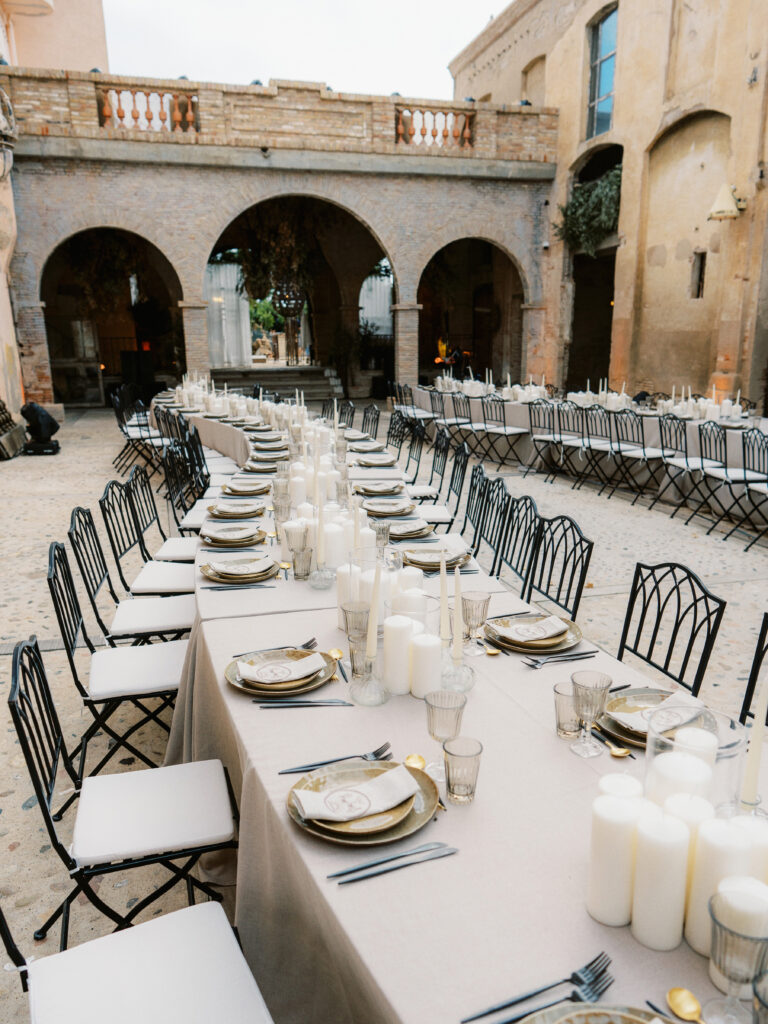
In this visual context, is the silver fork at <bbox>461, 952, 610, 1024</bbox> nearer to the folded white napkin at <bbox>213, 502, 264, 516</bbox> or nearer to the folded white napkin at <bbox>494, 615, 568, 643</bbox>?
the folded white napkin at <bbox>494, 615, 568, 643</bbox>

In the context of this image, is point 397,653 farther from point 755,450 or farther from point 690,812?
point 755,450

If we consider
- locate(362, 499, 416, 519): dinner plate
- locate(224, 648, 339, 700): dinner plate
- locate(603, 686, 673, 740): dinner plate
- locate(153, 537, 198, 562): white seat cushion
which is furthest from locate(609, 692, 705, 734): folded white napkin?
locate(153, 537, 198, 562): white seat cushion

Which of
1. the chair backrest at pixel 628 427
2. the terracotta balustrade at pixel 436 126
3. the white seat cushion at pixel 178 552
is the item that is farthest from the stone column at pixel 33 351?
the white seat cushion at pixel 178 552

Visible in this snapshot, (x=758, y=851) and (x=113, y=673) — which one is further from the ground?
(x=758, y=851)

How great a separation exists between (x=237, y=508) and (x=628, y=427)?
5805 millimetres

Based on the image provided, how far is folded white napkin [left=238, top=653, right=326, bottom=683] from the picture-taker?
2.24 meters

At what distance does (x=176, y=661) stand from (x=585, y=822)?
201 cm

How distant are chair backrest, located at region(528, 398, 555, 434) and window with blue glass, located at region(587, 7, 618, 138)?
Result: 28.0ft

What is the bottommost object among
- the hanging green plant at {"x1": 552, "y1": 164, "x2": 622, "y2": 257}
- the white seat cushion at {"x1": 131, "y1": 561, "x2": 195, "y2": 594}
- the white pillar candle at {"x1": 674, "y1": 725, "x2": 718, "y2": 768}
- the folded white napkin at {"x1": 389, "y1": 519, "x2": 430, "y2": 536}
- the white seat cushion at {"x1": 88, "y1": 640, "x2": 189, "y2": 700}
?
the white seat cushion at {"x1": 88, "y1": 640, "x2": 189, "y2": 700}

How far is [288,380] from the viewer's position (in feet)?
63.1

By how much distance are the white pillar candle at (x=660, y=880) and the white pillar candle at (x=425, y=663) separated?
34.3 inches

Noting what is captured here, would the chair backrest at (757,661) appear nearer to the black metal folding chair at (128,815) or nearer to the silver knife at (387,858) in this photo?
the silver knife at (387,858)

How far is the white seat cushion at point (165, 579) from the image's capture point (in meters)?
3.89

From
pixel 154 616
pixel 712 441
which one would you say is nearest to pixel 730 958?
pixel 154 616
